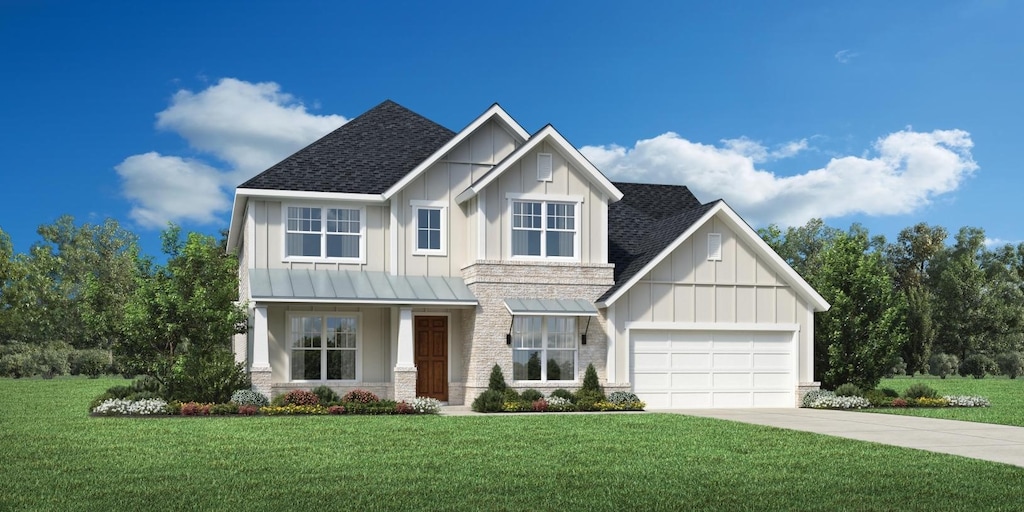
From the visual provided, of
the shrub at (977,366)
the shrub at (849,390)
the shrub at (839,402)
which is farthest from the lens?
the shrub at (977,366)

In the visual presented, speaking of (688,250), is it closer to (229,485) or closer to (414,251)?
(414,251)

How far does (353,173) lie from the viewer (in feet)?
95.1

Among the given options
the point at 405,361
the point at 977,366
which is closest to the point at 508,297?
the point at 405,361

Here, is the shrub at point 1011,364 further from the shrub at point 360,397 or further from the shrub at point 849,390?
the shrub at point 360,397

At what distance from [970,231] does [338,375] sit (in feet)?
174

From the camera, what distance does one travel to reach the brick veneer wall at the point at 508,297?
1070 inches

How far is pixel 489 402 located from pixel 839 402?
31.2ft

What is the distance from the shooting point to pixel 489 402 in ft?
84.0

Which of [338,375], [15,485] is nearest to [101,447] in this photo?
[15,485]

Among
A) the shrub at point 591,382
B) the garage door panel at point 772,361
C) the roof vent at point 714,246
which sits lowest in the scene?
the shrub at point 591,382

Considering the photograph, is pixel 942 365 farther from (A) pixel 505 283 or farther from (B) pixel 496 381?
(B) pixel 496 381

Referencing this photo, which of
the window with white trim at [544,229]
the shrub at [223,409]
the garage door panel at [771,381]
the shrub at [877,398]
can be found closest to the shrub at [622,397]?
the window with white trim at [544,229]

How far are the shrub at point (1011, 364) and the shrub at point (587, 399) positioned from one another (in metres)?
37.7

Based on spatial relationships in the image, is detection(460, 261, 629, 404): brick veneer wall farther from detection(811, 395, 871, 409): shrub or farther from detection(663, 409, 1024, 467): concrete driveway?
detection(811, 395, 871, 409): shrub
